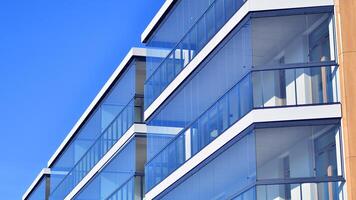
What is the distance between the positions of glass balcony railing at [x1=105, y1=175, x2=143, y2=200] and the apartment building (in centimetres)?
102

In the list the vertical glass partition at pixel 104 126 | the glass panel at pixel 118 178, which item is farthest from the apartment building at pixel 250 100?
the vertical glass partition at pixel 104 126

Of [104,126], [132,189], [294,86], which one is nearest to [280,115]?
[294,86]

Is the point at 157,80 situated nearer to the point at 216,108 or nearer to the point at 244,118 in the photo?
the point at 216,108

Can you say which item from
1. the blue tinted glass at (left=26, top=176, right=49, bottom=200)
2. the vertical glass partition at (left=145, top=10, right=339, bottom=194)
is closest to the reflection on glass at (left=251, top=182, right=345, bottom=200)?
the vertical glass partition at (left=145, top=10, right=339, bottom=194)

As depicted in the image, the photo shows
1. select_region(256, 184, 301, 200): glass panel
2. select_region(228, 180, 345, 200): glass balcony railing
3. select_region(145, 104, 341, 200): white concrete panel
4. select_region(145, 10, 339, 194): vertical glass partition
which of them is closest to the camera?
select_region(228, 180, 345, 200): glass balcony railing

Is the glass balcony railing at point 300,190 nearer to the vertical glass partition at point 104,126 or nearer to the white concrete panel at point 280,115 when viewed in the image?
the white concrete panel at point 280,115

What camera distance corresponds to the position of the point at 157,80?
3219 centimetres

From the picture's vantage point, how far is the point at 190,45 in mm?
29297

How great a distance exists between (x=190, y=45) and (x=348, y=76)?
689 cm

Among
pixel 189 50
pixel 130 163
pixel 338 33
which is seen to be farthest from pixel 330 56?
pixel 130 163

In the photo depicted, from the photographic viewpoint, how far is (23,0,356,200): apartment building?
76.8ft

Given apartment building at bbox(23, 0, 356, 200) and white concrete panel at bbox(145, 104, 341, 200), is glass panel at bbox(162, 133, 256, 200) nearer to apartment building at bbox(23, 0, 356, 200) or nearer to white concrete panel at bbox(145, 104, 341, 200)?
apartment building at bbox(23, 0, 356, 200)

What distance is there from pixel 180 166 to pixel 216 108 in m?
2.90

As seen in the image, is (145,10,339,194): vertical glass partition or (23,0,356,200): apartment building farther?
(145,10,339,194): vertical glass partition
